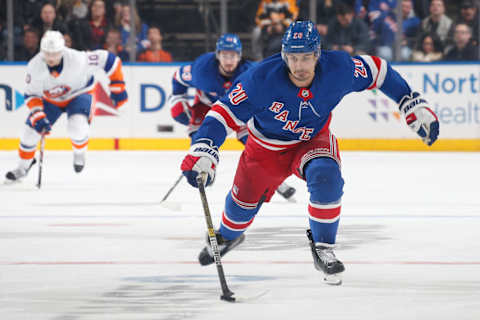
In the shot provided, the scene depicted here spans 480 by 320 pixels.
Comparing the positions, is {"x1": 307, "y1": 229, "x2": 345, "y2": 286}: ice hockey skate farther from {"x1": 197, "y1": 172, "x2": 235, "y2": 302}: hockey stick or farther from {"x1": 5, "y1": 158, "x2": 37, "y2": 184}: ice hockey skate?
{"x1": 5, "y1": 158, "x2": 37, "y2": 184}: ice hockey skate

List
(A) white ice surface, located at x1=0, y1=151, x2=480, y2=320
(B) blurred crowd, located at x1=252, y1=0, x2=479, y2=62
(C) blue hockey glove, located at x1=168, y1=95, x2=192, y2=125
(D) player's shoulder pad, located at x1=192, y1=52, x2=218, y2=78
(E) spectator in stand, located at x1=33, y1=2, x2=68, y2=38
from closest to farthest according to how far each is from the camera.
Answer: (A) white ice surface, located at x1=0, y1=151, x2=480, y2=320, (D) player's shoulder pad, located at x1=192, y1=52, x2=218, y2=78, (C) blue hockey glove, located at x1=168, y1=95, x2=192, y2=125, (B) blurred crowd, located at x1=252, y1=0, x2=479, y2=62, (E) spectator in stand, located at x1=33, y1=2, x2=68, y2=38

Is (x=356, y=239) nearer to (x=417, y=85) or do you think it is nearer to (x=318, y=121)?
(x=318, y=121)

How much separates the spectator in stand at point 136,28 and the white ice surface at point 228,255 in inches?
115

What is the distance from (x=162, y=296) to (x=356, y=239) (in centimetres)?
160

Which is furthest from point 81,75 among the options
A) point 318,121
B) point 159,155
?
point 318,121

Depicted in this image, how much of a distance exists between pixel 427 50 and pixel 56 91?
4.32 m

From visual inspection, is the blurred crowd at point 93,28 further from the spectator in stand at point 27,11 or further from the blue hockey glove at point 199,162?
the blue hockey glove at point 199,162

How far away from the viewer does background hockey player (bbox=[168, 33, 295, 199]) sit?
6.04 m

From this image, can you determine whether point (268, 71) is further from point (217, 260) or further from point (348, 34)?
point (348, 34)

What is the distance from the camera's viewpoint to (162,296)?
332cm

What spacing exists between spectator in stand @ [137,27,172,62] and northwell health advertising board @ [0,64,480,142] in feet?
0.39

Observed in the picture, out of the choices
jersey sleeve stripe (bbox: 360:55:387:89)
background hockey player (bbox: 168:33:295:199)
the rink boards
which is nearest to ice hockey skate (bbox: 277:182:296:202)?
background hockey player (bbox: 168:33:295:199)

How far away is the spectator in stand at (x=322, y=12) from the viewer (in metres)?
9.93

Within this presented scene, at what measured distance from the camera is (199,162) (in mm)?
3367
